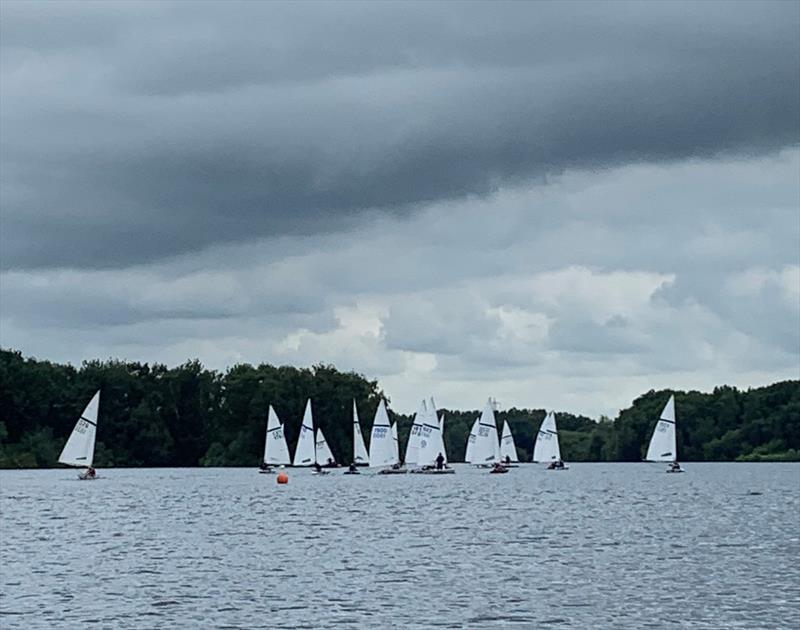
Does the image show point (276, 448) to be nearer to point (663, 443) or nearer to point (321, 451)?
point (321, 451)

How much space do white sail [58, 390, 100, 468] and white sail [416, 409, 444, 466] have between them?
26560mm

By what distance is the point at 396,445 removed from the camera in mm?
148625

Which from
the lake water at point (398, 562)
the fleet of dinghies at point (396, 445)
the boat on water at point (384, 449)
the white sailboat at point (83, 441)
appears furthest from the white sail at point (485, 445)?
the lake water at point (398, 562)

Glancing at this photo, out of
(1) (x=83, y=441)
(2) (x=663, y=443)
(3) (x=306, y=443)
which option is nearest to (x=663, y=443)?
(2) (x=663, y=443)

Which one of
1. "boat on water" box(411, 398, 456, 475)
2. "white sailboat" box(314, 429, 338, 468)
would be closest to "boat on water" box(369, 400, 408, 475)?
"boat on water" box(411, 398, 456, 475)

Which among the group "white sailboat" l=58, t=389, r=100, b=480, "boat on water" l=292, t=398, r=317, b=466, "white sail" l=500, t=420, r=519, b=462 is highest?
"white sail" l=500, t=420, r=519, b=462

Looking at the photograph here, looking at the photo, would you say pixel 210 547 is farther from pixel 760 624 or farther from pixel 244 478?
pixel 244 478

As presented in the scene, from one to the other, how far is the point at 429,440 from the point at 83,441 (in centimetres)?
2823

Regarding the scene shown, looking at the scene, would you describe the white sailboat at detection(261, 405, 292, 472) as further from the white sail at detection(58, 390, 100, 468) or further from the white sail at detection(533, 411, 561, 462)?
the white sail at detection(533, 411, 561, 462)

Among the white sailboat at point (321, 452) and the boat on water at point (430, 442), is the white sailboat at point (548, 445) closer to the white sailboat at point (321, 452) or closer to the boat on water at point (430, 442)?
the white sailboat at point (321, 452)

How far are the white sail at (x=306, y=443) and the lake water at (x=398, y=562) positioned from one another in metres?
41.0

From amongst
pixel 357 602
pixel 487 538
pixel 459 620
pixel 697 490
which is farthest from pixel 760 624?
pixel 697 490

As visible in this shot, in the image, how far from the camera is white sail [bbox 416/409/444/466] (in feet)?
423

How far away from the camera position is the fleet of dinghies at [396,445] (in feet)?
417
